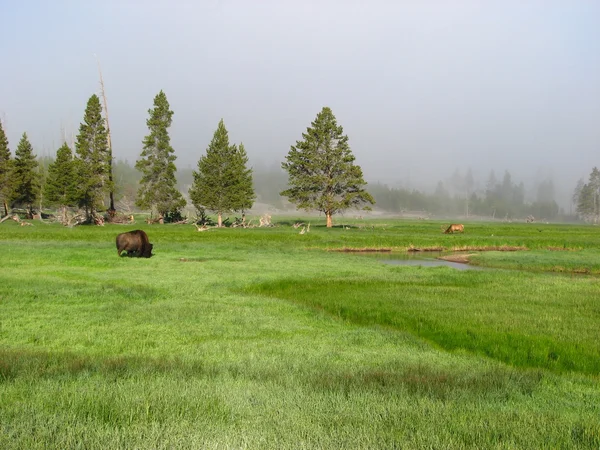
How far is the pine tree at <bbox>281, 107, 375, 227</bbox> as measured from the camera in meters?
70.1

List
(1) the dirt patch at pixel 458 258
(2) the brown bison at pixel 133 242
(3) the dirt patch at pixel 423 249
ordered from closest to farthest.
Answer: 1. (2) the brown bison at pixel 133 242
2. (1) the dirt patch at pixel 458 258
3. (3) the dirt patch at pixel 423 249

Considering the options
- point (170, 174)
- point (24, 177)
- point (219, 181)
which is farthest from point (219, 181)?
point (24, 177)

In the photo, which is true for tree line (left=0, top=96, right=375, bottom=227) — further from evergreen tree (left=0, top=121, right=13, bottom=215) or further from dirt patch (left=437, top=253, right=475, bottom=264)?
dirt patch (left=437, top=253, right=475, bottom=264)

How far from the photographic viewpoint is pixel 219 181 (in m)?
76.4

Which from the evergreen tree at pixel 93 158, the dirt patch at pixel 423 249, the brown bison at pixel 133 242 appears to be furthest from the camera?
the evergreen tree at pixel 93 158

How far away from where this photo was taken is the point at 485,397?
6367 millimetres

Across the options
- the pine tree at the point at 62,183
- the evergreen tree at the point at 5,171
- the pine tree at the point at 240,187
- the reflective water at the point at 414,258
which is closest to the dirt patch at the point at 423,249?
the reflective water at the point at 414,258

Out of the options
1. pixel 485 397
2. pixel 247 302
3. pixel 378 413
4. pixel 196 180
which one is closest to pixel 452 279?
pixel 247 302

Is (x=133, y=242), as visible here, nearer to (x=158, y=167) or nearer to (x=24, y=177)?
(x=158, y=167)

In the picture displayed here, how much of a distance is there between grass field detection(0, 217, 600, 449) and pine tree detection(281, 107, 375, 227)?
47.7 meters

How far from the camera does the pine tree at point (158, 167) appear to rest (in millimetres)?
74438

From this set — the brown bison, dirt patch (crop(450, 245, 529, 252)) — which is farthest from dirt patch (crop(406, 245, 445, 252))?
the brown bison

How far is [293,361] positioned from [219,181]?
70126mm

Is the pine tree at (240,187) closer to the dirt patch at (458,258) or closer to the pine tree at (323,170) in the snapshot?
the pine tree at (323,170)
